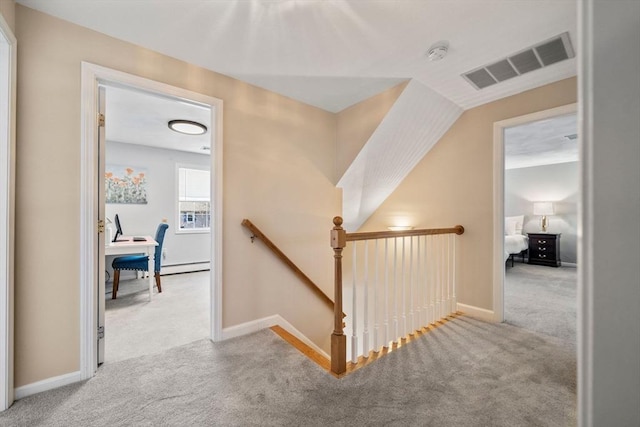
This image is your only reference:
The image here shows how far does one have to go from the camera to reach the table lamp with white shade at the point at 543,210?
596 centimetres

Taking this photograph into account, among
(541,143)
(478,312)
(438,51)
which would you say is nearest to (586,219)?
(438,51)

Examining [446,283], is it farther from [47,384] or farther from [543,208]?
[543,208]

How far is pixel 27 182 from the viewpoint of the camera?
1.54m

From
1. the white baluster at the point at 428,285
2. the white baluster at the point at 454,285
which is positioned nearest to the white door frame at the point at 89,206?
the white baluster at the point at 428,285

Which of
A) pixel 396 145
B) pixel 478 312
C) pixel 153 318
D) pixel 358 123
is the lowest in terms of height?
pixel 153 318

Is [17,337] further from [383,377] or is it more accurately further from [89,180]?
[383,377]

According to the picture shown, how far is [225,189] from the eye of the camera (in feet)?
7.51

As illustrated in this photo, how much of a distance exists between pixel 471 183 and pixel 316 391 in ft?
7.77

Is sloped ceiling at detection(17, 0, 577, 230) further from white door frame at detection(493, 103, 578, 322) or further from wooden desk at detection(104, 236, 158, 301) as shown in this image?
wooden desk at detection(104, 236, 158, 301)

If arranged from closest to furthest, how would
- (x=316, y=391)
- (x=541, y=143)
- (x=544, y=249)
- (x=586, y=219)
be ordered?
(x=586, y=219) < (x=316, y=391) < (x=541, y=143) < (x=544, y=249)

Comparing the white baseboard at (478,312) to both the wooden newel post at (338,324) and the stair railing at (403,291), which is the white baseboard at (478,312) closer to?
the stair railing at (403,291)

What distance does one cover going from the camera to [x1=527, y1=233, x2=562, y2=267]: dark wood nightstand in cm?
562

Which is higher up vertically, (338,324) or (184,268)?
(338,324)

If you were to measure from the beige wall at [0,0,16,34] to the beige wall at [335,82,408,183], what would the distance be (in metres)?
2.58
